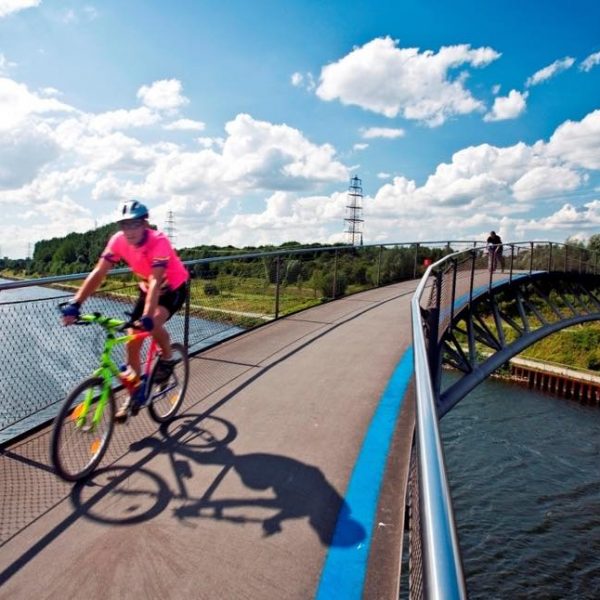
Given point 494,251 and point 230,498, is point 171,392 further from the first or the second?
point 494,251

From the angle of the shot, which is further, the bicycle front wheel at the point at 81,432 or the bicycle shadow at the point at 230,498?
the bicycle front wheel at the point at 81,432

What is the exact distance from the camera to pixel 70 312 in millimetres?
3926

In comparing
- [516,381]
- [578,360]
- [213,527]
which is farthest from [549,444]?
[213,527]

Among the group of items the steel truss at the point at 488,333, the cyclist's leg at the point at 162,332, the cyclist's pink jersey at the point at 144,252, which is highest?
the cyclist's pink jersey at the point at 144,252

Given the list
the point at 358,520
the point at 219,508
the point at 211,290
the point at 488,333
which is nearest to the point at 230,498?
the point at 219,508

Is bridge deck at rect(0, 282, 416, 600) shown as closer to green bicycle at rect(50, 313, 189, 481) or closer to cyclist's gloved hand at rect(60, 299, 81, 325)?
green bicycle at rect(50, 313, 189, 481)

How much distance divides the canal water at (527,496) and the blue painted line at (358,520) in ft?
34.1

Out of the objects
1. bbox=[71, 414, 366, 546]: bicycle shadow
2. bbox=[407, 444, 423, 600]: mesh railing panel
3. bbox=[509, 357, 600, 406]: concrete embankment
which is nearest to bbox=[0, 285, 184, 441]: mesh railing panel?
bbox=[71, 414, 366, 546]: bicycle shadow

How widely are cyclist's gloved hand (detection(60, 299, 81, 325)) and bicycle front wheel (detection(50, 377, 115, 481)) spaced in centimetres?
49

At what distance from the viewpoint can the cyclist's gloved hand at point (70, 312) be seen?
3924 mm

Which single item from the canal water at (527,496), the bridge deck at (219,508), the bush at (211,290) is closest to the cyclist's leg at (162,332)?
the bridge deck at (219,508)

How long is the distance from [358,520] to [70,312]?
8.71 feet

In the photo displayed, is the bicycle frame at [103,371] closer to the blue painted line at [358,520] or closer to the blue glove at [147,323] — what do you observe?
the blue glove at [147,323]

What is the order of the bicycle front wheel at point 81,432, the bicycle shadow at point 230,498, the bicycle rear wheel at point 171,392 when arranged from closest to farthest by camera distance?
the bicycle shadow at point 230,498, the bicycle front wheel at point 81,432, the bicycle rear wheel at point 171,392
